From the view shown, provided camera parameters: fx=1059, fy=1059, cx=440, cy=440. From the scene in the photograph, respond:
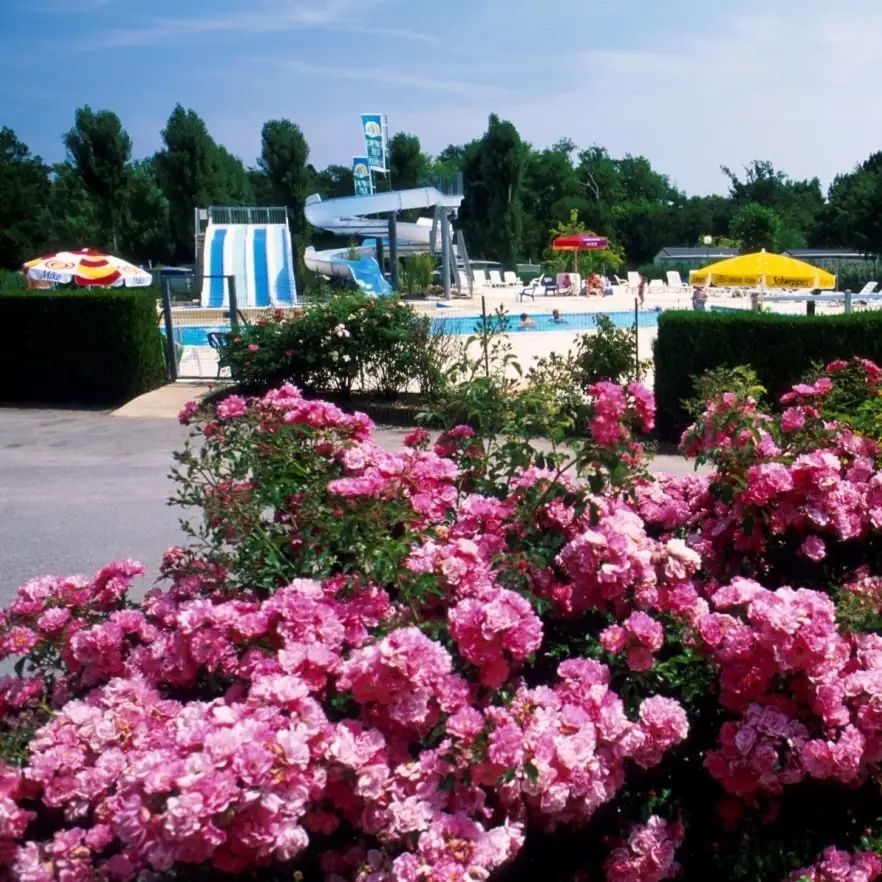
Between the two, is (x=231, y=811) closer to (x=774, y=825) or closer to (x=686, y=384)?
(x=774, y=825)

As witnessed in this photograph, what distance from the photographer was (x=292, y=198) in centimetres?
5656

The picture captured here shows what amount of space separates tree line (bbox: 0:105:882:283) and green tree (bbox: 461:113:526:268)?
0.20 feet

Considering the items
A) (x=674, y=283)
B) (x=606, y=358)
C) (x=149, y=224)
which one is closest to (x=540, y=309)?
(x=674, y=283)

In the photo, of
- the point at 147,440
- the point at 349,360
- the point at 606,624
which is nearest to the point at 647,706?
the point at 606,624

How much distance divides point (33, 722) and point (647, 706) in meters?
1.47

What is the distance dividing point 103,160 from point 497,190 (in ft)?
79.1

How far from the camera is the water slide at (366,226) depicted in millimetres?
36375

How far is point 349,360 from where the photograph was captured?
516 inches

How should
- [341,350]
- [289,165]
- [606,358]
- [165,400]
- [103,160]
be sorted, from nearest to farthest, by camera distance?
1. [606,358]
2. [341,350]
3. [165,400]
4. [103,160]
5. [289,165]

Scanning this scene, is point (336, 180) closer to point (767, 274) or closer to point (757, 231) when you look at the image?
point (757, 231)

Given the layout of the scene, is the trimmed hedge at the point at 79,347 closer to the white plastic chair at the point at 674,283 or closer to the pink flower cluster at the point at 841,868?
the pink flower cluster at the point at 841,868

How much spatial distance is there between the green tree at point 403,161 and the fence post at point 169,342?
53.4 meters

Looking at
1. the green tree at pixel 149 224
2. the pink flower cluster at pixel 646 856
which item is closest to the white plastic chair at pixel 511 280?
the green tree at pixel 149 224

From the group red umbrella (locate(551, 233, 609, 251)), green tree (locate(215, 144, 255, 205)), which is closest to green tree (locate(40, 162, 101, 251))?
green tree (locate(215, 144, 255, 205))
